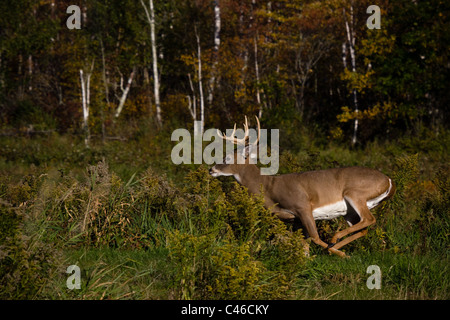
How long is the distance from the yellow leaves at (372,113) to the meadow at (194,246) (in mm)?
10474

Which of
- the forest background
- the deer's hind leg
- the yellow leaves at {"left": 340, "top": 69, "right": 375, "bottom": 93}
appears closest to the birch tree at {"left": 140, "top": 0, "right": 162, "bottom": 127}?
the forest background

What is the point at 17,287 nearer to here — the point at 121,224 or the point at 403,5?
the point at 121,224

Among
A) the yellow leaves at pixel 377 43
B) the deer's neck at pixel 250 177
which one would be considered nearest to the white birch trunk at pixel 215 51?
the yellow leaves at pixel 377 43

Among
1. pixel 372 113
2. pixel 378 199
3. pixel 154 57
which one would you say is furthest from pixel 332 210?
pixel 154 57

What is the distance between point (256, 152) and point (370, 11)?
47.5 feet

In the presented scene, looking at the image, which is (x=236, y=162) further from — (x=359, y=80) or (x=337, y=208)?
(x=359, y=80)

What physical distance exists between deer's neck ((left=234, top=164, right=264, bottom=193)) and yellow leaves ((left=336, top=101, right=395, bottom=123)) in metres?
13.1

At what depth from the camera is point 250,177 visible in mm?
8156

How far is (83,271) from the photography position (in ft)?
17.8

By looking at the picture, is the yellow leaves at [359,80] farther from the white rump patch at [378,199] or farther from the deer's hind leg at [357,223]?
the deer's hind leg at [357,223]

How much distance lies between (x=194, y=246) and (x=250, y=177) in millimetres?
3187

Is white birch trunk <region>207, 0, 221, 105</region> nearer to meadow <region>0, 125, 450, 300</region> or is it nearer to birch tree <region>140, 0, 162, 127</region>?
birch tree <region>140, 0, 162, 127</region>

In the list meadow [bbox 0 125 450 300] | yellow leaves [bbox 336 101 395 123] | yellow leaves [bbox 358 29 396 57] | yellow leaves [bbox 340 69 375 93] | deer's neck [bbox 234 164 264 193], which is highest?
yellow leaves [bbox 358 29 396 57]

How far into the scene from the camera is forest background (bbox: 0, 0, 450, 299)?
5.34 metres
